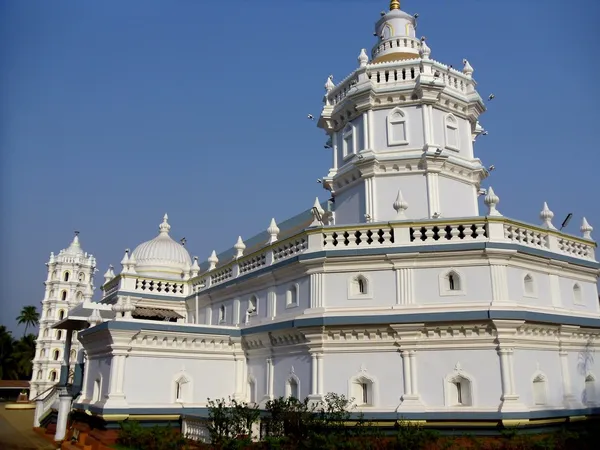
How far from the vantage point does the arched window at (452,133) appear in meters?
23.8

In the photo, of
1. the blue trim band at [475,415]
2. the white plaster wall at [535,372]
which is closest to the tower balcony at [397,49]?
the white plaster wall at [535,372]

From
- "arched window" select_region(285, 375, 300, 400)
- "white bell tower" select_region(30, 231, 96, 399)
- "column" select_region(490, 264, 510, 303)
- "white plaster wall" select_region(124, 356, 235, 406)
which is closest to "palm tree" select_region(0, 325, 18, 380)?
"white bell tower" select_region(30, 231, 96, 399)

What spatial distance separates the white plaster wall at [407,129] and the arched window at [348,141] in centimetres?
Answer: 130

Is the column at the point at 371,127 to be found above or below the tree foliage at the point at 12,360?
above

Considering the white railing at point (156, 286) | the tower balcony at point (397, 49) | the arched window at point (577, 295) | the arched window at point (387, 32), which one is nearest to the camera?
the arched window at point (577, 295)

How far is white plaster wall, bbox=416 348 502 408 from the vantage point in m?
16.5

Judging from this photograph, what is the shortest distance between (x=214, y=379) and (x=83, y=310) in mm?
9742

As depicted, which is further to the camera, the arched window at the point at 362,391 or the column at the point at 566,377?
the column at the point at 566,377

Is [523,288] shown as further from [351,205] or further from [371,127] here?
[371,127]

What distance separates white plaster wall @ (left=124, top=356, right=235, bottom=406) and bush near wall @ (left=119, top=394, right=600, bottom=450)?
4.29 meters

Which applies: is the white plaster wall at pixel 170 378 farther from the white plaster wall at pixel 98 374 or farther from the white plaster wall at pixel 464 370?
the white plaster wall at pixel 464 370

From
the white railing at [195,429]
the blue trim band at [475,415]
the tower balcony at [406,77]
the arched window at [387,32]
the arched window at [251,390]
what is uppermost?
the arched window at [387,32]

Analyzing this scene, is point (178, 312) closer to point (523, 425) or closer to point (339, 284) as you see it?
point (339, 284)

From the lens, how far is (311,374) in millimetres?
18391
